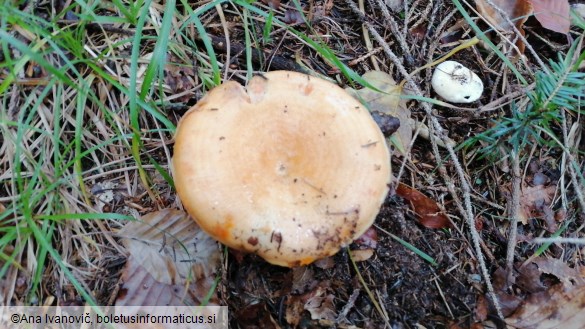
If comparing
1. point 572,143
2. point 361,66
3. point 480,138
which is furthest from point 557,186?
point 361,66

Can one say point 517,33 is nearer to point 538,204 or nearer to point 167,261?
point 538,204

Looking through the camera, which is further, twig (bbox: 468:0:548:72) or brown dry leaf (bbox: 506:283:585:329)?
twig (bbox: 468:0:548:72)

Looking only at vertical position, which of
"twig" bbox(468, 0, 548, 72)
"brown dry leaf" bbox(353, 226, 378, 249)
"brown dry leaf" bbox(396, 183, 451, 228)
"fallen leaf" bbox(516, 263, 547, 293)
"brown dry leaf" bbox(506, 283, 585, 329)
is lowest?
"brown dry leaf" bbox(506, 283, 585, 329)

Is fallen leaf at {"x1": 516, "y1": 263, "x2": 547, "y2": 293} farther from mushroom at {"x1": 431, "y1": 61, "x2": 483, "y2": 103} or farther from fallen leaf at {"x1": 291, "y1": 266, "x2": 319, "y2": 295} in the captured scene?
fallen leaf at {"x1": 291, "y1": 266, "x2": 319, "y2": 295}

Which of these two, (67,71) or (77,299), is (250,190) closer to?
(77,299)

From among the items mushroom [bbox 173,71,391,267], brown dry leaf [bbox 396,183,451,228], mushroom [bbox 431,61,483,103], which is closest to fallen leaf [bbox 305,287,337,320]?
mushroom [bbox 173,71,391,267]

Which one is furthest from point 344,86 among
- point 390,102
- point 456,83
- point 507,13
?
point 507,13

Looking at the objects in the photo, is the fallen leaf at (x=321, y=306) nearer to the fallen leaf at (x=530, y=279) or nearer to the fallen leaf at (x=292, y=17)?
the fallen leaf at (x=530, y=279)
